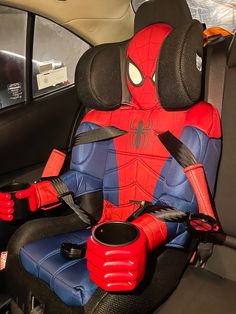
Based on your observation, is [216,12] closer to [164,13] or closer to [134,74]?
[164,13]

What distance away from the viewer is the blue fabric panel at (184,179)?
1.36 meters

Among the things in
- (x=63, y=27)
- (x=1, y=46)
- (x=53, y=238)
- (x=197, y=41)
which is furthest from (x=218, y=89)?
(x=1, y=46)

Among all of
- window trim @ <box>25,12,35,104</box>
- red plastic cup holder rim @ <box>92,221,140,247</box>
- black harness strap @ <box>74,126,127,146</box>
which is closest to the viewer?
red plastic cup holder rim @ <box>92,221,140,247</box>

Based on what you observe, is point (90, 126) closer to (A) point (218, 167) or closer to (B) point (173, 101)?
(B) point (173, 101)

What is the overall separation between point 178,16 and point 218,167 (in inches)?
25.9

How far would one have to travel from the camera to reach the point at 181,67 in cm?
133

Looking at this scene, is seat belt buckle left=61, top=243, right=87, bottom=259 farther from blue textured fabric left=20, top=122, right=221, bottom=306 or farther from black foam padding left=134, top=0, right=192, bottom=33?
black foam padding left=134, top=0, right=192, bottom=33

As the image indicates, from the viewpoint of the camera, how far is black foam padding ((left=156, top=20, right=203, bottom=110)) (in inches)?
52.6

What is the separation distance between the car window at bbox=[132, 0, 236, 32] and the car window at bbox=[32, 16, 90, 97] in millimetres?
710

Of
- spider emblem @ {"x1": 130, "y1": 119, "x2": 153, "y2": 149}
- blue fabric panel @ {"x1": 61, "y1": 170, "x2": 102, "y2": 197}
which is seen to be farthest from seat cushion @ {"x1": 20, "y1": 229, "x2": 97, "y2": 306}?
spider emblem @ {"x1": 130, "y1": 119, "x2": 153, "y2": 149}

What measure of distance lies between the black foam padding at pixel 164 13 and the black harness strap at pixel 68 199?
79 cm

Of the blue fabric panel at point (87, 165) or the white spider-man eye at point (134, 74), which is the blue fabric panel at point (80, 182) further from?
the white spider-man eye at point (134, 74)

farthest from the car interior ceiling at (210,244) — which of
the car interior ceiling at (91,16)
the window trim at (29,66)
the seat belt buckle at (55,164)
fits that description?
the window trim at (29,66)

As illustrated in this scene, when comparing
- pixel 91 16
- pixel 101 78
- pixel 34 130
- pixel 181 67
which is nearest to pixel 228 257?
pixel 181 67
